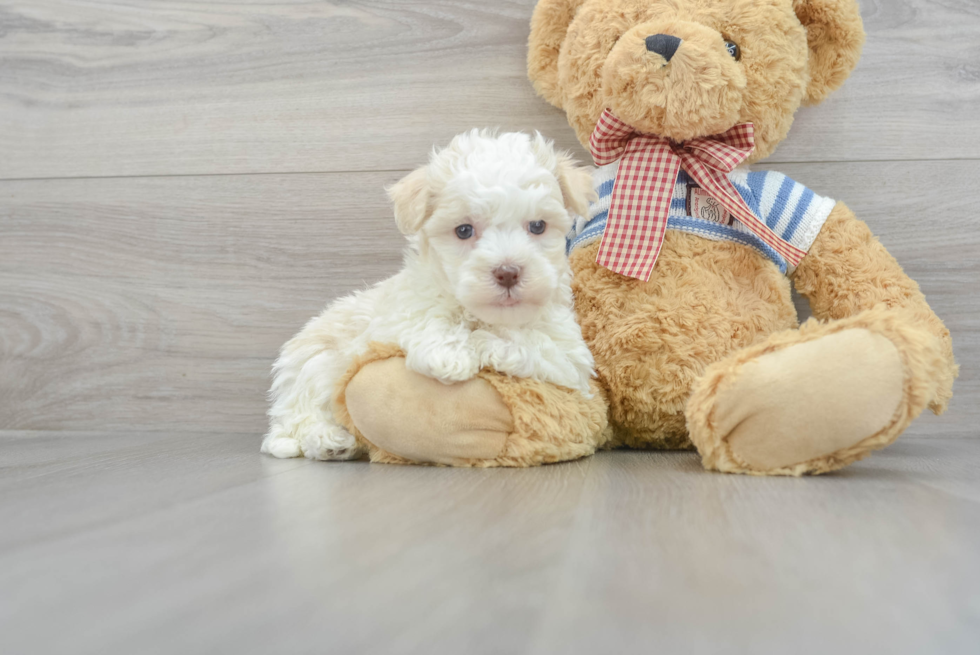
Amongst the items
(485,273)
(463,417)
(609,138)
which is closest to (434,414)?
(463,417)

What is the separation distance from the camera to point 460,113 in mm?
1170

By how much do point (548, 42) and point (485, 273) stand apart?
44 centimetres

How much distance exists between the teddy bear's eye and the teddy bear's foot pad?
18cm

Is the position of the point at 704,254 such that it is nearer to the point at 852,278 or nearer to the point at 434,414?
the point at 852,278

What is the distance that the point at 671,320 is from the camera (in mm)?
882

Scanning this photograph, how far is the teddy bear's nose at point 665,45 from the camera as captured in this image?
0.82 metres

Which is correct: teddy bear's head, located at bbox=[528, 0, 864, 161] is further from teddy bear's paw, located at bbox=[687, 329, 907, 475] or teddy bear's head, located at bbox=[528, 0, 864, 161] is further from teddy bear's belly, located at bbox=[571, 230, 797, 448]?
teddy bear's paw, located at bbox=[687, 329, 907, 475]

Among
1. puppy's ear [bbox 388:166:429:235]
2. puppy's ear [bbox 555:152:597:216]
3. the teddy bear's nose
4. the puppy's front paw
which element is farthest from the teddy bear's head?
the puppy's front paw

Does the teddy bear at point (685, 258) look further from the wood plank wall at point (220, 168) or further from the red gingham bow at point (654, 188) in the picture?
the wood plank wall at point (220, 168)

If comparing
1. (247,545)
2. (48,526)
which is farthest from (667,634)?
(48,526)

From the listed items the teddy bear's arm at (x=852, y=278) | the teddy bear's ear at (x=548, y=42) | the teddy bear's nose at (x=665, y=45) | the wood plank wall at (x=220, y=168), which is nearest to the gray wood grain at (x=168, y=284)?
the wood plank wall at (x=220, y=168)

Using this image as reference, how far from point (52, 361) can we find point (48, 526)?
849 mm

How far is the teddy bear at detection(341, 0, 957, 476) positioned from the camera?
0.80 meters

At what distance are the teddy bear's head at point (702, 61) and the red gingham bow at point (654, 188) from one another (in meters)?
0.03
